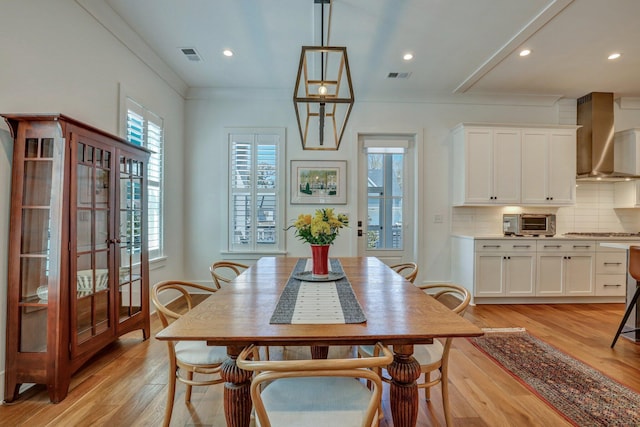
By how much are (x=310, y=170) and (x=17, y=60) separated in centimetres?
Result: 326

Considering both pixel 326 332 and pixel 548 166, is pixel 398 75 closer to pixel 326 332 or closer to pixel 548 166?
pixel 548 166

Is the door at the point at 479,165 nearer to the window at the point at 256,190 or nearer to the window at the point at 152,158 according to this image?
the window at the point at 256,190

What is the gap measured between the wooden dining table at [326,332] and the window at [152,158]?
2679mm

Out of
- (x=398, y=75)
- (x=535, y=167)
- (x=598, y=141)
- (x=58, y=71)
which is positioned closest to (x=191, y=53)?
(x=58, y=71)

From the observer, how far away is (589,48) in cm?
346

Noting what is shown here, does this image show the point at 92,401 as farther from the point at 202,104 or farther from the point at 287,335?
the point at 202,104

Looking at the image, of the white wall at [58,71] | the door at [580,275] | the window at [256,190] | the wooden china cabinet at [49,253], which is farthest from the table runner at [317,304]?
the door at [580,275]

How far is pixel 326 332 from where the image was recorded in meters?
1.24

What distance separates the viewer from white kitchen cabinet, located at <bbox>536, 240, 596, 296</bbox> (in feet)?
14.1

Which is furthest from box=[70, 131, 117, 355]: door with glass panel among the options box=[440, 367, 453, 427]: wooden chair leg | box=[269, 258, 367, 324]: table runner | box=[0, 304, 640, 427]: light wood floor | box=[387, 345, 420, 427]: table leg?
box=[440, 367, 453, 427]: wooden chair leg

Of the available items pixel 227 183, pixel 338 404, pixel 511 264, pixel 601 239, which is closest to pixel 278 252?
pixel 227 183

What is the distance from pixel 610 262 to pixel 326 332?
498cm

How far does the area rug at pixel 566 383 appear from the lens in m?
1.95

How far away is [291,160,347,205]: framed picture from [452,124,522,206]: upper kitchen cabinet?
5.69 ft
